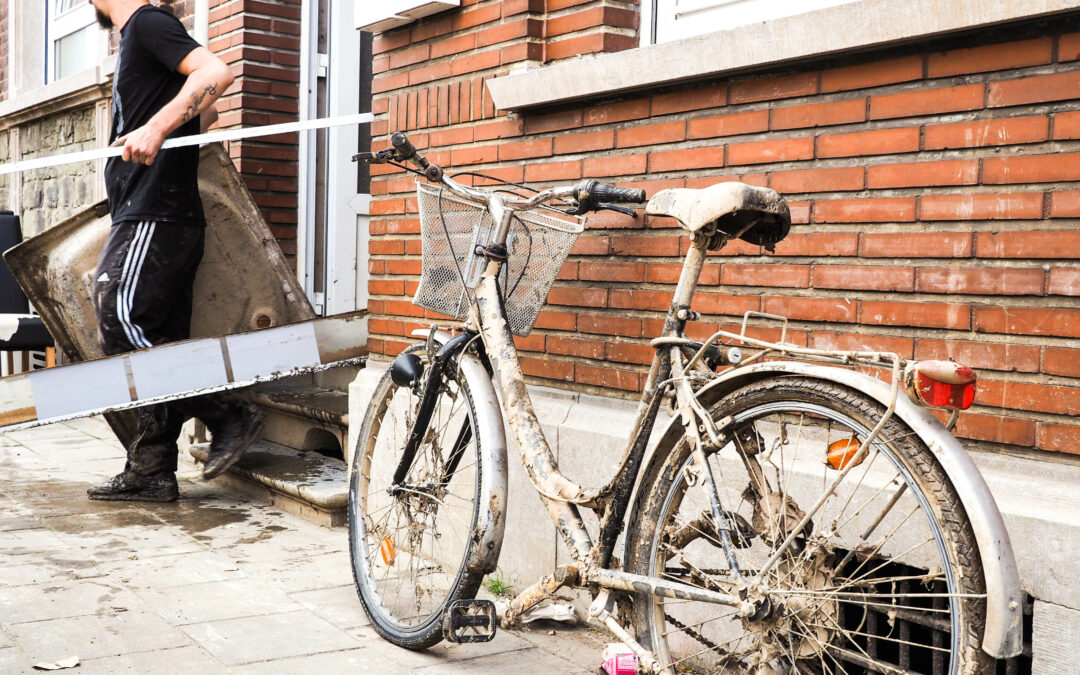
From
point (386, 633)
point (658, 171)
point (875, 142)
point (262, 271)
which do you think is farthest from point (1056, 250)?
point (262, 271)

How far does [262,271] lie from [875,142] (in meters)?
3.78

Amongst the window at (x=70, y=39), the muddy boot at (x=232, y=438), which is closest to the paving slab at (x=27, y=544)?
the muddy boot at (x=232, y=438)

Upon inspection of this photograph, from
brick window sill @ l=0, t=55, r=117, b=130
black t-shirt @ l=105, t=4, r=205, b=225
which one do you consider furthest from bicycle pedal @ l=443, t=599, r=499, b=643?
brick window sill @ l=0, t=55, r=117, b=130

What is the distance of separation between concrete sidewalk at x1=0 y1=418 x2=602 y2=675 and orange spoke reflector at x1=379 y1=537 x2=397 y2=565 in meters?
0.23

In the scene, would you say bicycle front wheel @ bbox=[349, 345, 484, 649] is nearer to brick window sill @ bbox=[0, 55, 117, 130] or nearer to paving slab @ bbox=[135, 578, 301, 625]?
paving slab @ bbox=[135, 578, 301, 625]

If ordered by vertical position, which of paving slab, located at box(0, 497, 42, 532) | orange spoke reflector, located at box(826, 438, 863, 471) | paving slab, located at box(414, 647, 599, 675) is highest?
orange spoke reflector, located at box(826, 438, 863, 471)

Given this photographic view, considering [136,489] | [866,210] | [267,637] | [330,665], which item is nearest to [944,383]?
[866,210]

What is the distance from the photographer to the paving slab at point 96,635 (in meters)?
3.23

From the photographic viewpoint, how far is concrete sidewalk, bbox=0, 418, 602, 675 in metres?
3.21

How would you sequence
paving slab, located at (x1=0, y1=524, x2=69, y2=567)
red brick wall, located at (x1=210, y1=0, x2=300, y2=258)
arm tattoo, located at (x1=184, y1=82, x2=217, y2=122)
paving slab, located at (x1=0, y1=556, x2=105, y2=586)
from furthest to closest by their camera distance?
red brick wall, located at (x1=210, y1=0, x2=300, y2=258), arm tattoo, located at (x1=184, y1=82, x2=217, y2=122), paving slab, located at (x1=0, y1=524, x2=69, y2=567), paving slab, located at (x1=0, y1=556, x2=105, y2=586)

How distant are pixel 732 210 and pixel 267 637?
1990 millimetres

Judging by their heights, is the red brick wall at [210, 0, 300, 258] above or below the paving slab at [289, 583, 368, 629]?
above

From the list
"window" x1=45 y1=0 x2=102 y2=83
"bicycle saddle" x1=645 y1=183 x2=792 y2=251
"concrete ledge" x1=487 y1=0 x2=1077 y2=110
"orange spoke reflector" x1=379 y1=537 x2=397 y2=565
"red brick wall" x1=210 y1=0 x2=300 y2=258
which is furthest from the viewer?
A: "window" x1=45 y1=0 x2=102 y2=83

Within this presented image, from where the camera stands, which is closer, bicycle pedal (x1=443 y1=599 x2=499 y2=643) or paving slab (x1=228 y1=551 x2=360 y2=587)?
bicycle pedal (x1=443 y1=599 x2=499 y2=643)
